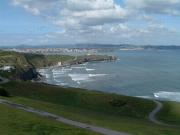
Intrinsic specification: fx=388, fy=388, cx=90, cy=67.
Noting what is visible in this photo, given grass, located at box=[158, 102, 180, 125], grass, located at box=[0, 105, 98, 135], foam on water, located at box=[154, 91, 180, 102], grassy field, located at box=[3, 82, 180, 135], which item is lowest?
foam on water, located at box=[154, 91, 180, 102]

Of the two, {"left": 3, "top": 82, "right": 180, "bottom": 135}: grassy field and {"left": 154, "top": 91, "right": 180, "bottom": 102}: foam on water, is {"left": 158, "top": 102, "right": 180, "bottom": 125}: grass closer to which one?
{"left": 3, "top": 82, "right": 180, "bottom": 135}: grassy field

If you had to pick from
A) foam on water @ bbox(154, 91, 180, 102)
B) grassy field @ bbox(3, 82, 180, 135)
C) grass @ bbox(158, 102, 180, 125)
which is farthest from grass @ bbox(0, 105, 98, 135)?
foam on water @ bbox(154, 91, 180, 102)

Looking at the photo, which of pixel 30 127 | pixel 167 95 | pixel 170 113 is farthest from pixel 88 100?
pixel 167 95

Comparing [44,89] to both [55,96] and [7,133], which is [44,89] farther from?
[7,133]

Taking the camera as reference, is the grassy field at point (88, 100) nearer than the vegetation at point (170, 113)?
No

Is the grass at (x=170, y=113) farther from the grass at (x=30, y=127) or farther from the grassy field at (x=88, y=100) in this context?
the grass at (x=30, y=127)

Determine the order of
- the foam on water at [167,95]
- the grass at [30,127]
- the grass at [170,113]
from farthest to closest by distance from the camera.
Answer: the foam on water at [167,95]
the grass at [170,113]
the grass at [30,127]

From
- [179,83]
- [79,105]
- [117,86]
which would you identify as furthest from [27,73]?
[79,105]

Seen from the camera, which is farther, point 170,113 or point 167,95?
point 167,95

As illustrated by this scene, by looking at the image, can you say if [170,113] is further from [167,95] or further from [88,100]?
[167,95]

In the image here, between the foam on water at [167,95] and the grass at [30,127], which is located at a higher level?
the grass at [30,127]

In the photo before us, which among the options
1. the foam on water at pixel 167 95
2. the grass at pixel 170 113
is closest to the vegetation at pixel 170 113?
the grass at pixel 170 113

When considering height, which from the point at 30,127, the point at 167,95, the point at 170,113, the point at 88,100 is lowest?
the point at 167,95

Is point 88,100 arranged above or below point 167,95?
above
